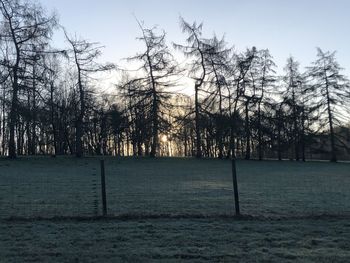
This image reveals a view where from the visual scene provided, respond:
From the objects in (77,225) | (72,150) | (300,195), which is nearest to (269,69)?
(72,150)

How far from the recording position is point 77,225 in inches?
374

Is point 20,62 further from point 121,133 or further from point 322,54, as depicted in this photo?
point 322,54

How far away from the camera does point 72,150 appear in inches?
2469

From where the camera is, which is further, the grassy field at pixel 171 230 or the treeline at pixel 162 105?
the treeline at pixel 162 105

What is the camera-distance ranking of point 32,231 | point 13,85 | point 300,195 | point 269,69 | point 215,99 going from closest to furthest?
point 32,231, point 300,195, point 13,85, point 215,99, point 269,69

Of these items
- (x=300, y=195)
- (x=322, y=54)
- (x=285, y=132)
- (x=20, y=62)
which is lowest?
(x=300, y=195)

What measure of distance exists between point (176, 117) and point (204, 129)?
327 cm

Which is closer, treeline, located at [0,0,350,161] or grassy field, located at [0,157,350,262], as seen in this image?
grassy field, located at [0,157,350,262]

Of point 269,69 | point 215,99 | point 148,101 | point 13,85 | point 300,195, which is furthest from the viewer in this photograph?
point 269,69

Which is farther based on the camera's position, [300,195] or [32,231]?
[300,195]

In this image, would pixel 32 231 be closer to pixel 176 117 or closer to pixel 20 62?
pixel 20 62

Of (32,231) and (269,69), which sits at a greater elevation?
(269,69)

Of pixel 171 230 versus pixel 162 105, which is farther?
pixel 162 105

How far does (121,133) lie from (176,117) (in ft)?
20.2
